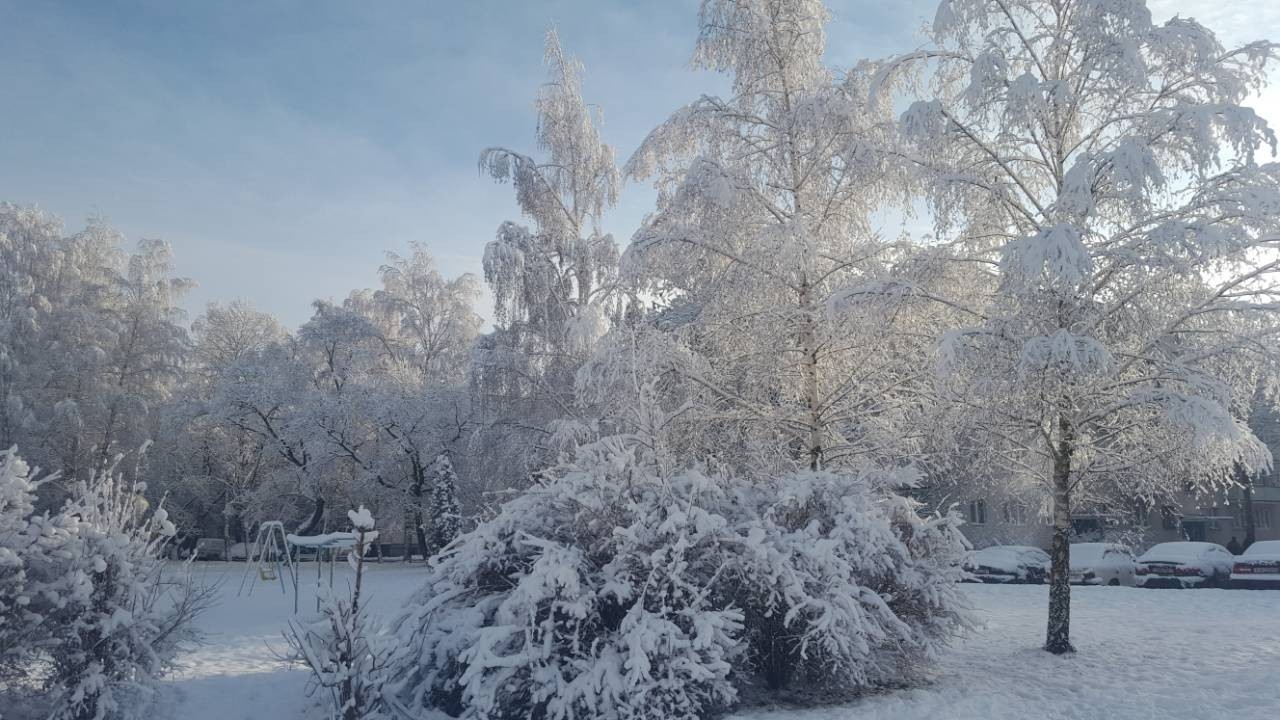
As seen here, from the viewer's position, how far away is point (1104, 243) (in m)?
9.50

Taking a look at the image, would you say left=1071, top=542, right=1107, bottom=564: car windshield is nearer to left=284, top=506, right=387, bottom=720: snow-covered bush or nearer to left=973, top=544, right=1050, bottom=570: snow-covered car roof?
left=973, top=544, right=1050, bottom=570: snow-covered car roof

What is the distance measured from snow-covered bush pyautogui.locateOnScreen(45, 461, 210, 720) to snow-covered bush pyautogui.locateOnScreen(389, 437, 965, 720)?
2.11 m

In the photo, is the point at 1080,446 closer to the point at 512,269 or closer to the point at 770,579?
the point at 770,579

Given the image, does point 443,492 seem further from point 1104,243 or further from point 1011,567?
point 1104,243

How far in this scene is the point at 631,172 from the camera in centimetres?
1314

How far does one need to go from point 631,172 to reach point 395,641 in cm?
774

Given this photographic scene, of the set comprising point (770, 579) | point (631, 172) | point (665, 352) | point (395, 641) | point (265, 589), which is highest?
point (631, 172)

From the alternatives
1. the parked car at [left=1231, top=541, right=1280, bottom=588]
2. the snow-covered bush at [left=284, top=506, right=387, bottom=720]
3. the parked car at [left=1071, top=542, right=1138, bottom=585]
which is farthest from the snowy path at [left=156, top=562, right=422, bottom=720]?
the parked car at [left=1231, top=541, right=1280, bottom=588]

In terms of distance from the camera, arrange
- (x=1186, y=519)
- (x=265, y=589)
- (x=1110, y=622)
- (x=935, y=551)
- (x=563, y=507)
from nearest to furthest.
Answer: (x=563, y=507), (x=935, y=551), (x=1110, y=622), (x=265, y=589), (x=1186, y=519)

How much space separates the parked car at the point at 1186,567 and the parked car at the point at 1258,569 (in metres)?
1.09

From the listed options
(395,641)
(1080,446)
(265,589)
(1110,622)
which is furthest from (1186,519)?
(395,641)

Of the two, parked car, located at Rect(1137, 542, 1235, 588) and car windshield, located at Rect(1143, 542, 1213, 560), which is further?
car windshield, located at Rect(1143, 542, 1213, 560)

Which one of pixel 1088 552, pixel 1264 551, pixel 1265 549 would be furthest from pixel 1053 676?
pixel 1088 552

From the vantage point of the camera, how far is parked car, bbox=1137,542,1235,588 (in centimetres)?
1936
